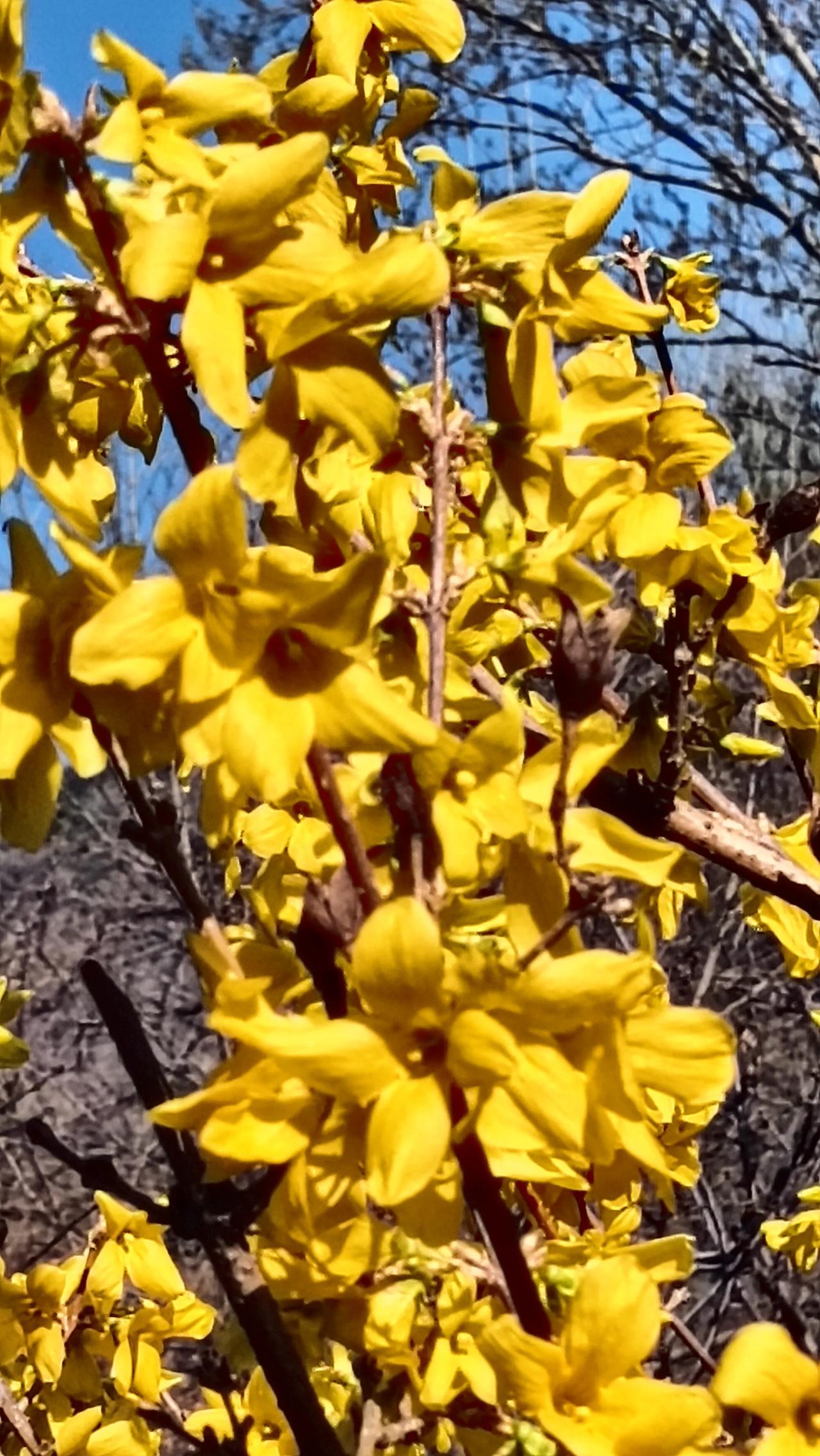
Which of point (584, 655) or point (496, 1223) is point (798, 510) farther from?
point (496, 1223)

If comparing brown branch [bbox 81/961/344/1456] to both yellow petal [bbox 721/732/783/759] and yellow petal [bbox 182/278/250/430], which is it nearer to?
yellow petal [bbox 182/278/250/430]

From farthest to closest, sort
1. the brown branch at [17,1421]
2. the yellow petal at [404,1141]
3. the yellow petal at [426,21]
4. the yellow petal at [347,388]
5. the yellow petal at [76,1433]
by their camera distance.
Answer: the yellow petal at [76,1433]
the brown branch at [17,1421]
the yellow petal at [426,21]
the yellow petal at [347,388]
the yellow petal at [404,1141]

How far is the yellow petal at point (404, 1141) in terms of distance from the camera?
0.75 metres

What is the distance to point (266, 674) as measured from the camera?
0.87 m

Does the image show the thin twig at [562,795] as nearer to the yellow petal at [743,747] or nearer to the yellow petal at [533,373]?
the yellow petal at [533,373]

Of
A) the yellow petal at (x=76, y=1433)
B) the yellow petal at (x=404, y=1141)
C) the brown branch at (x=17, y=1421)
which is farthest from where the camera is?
the yellow petal at (x=76, y=1433)

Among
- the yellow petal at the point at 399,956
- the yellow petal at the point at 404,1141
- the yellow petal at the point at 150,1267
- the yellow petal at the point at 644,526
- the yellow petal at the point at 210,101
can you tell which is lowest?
the yellow petal at the point at 150,1267

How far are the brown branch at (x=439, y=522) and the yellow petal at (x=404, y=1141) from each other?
26cm

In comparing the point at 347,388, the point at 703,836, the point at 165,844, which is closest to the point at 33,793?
the point at 165,844

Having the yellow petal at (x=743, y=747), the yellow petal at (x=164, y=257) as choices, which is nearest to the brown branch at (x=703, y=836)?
the yellow petal at (x=743, y=747)

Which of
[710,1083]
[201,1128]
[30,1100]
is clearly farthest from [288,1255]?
[30,1100]

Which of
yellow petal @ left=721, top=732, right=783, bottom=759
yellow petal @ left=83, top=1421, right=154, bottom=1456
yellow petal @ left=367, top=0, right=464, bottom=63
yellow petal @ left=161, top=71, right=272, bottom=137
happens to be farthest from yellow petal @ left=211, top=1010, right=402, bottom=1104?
yellow petal @ left=83, top=1421, right=154, bottom=1456

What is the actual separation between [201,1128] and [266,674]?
0.27 m

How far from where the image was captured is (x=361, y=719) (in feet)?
2.66
